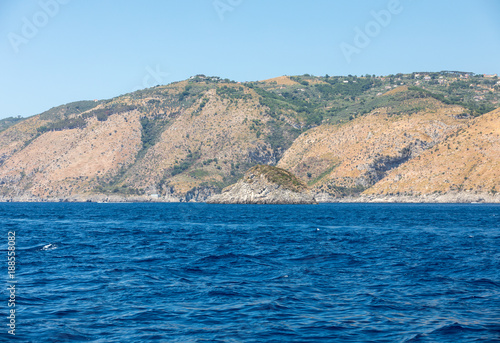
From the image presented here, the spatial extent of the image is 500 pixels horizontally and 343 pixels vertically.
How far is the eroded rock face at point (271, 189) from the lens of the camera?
176 metres

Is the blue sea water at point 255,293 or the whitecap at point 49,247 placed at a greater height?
the whitecap at point 49,247

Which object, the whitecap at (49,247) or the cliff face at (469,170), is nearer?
the whitecap at (49,247)

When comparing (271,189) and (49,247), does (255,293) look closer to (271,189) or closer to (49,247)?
(49,247)

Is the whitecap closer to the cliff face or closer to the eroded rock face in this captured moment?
the eroded rock face

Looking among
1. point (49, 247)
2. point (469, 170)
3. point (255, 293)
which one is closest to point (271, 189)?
point (469, 170)

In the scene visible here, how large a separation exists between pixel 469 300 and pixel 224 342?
518 inches

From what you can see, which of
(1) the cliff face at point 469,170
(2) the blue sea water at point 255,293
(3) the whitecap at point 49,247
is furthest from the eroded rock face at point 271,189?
(3) the whitecap at point 49,247

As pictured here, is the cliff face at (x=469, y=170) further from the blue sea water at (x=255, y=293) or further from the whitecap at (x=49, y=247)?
the whitecap at (x=49, y=247)

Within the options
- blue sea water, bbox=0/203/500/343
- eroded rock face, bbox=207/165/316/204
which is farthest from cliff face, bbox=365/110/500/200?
blue sea water, bbox=0/203/500/343

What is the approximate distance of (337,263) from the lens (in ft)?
121

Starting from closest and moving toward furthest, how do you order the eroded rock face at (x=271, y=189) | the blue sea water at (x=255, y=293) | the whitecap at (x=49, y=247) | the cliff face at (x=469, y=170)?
the blue sea water at (x=255, y=293)
the whitecap at (x=49, y=247)
the eroded rock face at (x=271, y=189)
the cliff face at (x=469, y=170)

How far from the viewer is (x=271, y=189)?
177 meters

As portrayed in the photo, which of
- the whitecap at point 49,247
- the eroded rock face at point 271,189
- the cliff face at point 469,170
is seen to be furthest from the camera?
the cliff face at point 469,170

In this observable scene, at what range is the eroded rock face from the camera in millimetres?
176000
